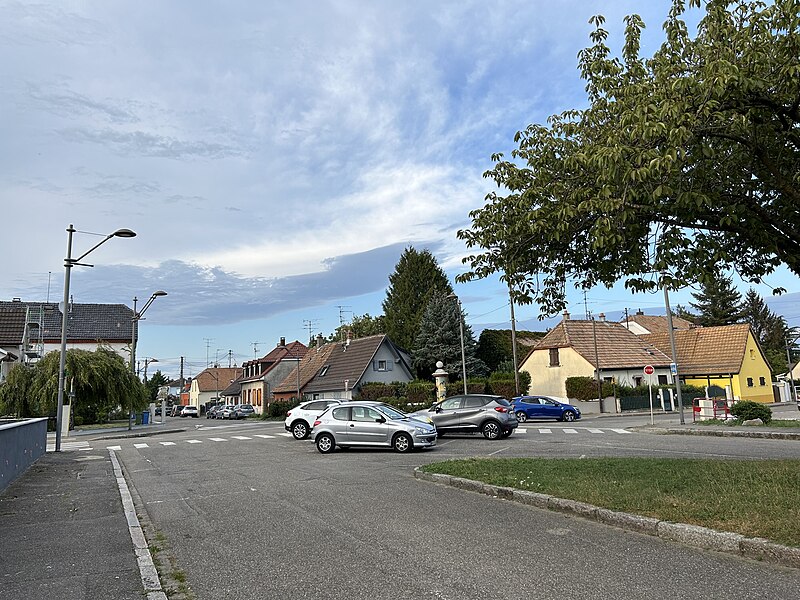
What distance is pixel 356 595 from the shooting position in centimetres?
558

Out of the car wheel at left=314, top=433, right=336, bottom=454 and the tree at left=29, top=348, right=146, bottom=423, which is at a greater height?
the tree at left=29, top=348, right=146, bottom=423

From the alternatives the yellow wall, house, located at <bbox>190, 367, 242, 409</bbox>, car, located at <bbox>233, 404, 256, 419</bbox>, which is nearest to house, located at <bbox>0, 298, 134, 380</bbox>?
car, located at <bbox>233, 404, 256, 419</bbox>

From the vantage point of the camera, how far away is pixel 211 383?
127938 millimetres

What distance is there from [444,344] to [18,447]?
164 ft

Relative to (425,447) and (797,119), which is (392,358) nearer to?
(425,447)

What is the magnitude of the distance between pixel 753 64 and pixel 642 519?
5.60 m

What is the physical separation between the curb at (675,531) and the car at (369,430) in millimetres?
8886

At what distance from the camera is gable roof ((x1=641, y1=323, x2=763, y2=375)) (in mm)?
55906

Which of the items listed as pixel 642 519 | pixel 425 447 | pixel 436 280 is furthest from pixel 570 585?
pixel 436 280

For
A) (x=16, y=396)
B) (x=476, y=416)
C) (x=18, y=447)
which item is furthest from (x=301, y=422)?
(x=16, y=396)

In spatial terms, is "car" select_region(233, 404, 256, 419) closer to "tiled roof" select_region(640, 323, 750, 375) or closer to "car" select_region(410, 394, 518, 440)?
"tiled roof" select_region(640, 323, 750, 375)

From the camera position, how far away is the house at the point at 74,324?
63.1m

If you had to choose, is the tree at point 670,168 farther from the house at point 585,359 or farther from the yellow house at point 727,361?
the yellow house at point 727,361

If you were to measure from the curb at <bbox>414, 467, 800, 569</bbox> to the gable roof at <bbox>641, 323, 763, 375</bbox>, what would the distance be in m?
52.0
